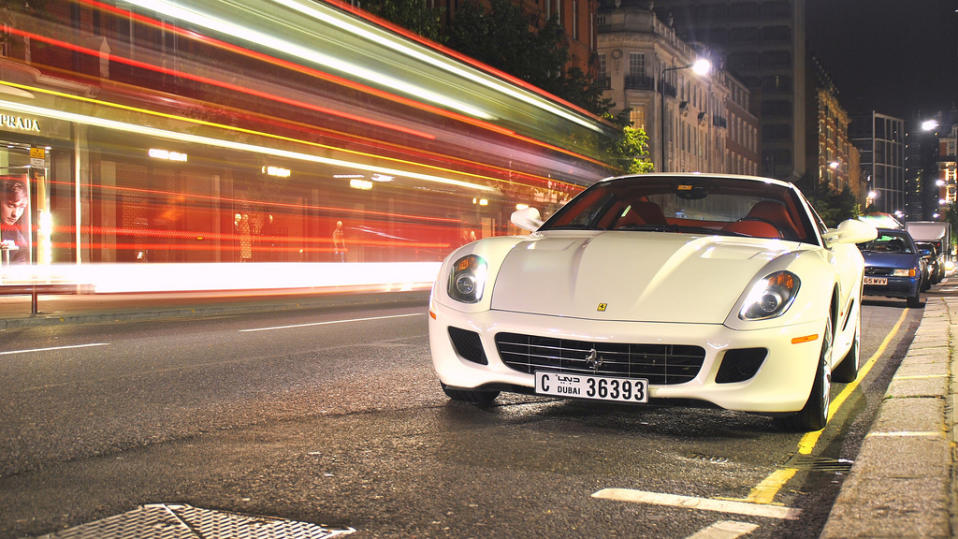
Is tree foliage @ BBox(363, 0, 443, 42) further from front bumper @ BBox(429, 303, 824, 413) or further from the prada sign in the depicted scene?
front bumper @ BBox(429, 303, 824, 413)

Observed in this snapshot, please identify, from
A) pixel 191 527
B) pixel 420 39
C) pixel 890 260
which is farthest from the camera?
pixel 890 260

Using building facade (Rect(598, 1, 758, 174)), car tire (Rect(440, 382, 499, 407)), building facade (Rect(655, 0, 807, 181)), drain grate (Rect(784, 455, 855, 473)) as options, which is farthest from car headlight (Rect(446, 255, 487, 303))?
building facade (Rect(655, 0, 807, 181))

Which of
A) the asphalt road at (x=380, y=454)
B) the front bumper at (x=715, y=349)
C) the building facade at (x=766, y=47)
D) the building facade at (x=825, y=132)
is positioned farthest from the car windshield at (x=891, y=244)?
the building facade at (x=766, y=47)

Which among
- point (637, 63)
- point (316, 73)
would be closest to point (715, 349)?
point (316, 73)

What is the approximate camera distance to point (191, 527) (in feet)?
10.6

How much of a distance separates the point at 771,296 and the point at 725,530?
1.82 m

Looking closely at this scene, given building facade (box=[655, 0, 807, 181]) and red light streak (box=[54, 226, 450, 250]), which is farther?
building facade (box=[655, 0, 807, 181])

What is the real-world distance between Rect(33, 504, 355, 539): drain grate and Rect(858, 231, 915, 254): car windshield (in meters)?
18.0

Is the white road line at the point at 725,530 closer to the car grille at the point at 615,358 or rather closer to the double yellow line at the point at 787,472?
the double yellow line at the point at 787,472

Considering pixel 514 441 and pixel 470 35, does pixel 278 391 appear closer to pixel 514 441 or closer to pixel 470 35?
pixel 514 441

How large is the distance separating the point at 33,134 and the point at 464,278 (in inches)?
329

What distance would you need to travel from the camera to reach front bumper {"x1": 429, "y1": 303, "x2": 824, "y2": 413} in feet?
15.2

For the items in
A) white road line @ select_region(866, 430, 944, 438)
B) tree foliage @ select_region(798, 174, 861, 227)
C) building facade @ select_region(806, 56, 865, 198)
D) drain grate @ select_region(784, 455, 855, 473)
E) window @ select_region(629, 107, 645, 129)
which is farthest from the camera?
building facade @ select_region(806, 56, 865, 198)

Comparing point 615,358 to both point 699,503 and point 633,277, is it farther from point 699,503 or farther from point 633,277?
point 699,503
